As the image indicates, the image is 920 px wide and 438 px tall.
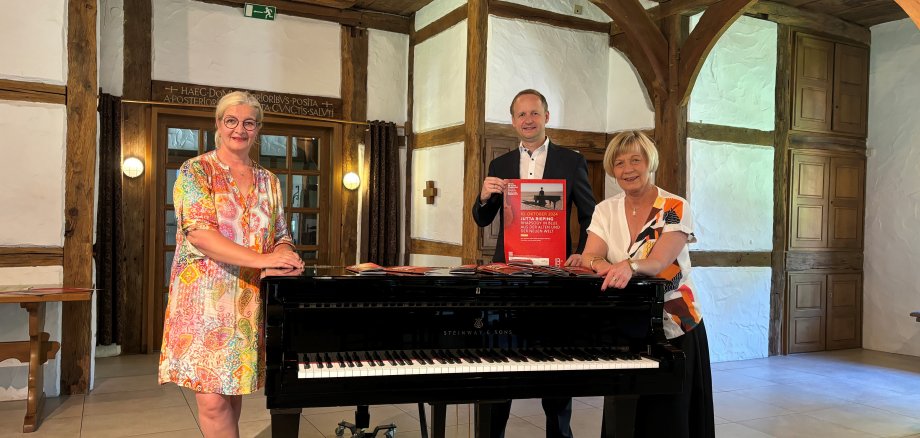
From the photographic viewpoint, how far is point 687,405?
2.45 m

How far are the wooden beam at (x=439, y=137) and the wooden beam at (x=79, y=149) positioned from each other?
2.99 metres

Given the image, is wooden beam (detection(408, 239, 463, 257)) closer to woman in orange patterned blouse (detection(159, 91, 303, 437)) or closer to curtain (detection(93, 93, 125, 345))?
curtain (detection(93, 93, 125, 345))

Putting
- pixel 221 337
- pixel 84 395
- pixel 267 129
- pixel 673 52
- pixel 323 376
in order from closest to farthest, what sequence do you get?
pixel 323 376 → pixel 221 337 → pixel 84 395 → pixel 673 52 → pixel 267 129

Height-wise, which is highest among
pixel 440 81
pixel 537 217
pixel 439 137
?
pixel 440 81

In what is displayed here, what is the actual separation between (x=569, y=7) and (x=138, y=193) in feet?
14.3

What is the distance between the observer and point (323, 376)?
189 centimetres

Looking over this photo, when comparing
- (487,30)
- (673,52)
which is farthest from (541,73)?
(673,52)

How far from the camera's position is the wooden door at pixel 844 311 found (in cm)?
753

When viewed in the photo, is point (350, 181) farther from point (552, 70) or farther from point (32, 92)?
point (32, 92)

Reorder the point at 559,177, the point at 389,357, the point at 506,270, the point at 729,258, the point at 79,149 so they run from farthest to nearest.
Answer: the point at 729,258 → the point at 79,149 → the point at 559,177 → the point at 506,270 → the point at 389,357

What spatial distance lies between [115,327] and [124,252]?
67 centimetres

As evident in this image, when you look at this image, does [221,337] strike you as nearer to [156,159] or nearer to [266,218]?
[266,218]

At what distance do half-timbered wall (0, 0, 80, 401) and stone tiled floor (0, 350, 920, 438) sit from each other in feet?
1.84

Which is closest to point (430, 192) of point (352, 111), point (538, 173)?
point (352, 111)
